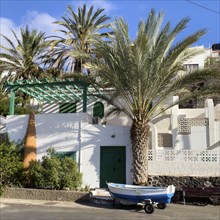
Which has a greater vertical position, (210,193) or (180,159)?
(180,159)

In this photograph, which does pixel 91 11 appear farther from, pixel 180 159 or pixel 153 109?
pixel 180 159

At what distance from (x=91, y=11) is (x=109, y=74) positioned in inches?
499

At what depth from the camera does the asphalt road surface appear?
10.3 meters

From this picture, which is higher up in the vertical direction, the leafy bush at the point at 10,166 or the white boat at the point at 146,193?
the leafy bush at the point at 10,166

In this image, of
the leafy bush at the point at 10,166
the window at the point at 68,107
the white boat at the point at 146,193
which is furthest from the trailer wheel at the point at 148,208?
the window at the point at 68,107

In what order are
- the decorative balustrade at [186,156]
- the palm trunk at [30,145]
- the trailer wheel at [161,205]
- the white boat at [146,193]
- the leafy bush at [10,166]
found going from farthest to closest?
the palm trunk at [30,145] → the leafy bush at [10,166] → the decorative balustrade at [186,156] → the trailer wheel at [161,205] → the white boat at [146,193]

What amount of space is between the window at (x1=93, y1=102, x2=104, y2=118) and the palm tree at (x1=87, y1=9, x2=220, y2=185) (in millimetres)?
6402

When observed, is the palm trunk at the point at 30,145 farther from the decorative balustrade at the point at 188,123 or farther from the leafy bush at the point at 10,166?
the decorative balustrade at the point at 188,123

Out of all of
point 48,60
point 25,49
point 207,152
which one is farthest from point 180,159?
point 25,49

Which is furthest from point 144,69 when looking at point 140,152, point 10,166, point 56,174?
point 10,166

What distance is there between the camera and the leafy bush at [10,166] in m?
14.7

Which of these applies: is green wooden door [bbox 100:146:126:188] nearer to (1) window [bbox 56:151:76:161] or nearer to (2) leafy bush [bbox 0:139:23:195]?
(1) window [bbox 56:151:76:161]

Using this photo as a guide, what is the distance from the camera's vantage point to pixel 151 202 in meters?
11.3

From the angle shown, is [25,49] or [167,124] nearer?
[167,124]
